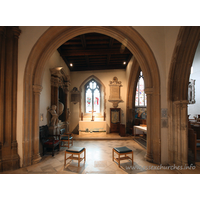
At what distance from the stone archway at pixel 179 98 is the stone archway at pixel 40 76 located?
333 millimetres

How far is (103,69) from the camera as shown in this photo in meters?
8.73

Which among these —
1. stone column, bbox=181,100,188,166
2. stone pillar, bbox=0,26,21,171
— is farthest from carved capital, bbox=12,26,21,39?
stone column, bbox=181,100,188,166

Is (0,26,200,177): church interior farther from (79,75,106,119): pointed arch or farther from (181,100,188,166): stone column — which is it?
(79,75,106,119): pointed arch

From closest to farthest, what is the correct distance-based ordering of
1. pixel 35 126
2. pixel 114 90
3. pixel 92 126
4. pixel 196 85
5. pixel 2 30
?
pixel 2 30 < pixel 35 126 < pixel 196 85 < pixel 92 126 < pixel 114 90

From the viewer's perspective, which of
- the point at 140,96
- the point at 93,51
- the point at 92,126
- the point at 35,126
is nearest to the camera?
the point at 35,126

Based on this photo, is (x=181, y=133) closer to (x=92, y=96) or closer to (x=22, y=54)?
(x=22, y=54)

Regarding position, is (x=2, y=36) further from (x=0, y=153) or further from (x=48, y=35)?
(x=0, y=153)

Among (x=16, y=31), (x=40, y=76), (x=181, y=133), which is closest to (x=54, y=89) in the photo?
(x=40, y=76)

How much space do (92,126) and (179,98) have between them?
5.78 m

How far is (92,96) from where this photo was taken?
9.25 metres

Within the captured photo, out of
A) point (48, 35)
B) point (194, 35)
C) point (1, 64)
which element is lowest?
point (1, 64)

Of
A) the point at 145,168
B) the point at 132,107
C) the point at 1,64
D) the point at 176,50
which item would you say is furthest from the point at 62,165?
the point at 132,107

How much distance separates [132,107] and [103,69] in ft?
10.3

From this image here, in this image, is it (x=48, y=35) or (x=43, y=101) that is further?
(x=43, y=101)
